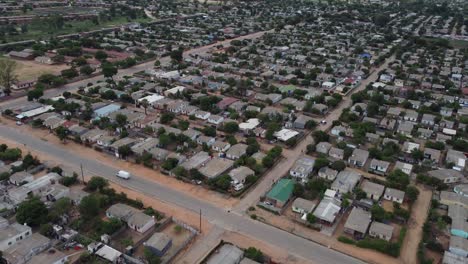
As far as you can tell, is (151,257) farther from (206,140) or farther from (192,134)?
(192,134)

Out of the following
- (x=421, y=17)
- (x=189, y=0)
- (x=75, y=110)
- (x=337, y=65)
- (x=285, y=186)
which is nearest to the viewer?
(x=285, y=186)

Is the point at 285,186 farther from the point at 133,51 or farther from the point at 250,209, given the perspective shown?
the point at 133,51

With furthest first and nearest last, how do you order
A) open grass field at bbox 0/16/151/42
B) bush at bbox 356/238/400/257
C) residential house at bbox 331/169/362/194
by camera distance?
1. open grass field at bbox 0/16/151/42
2. residential house at bbox 331/169/362/194
3. bush at bbox 356/238/400/257

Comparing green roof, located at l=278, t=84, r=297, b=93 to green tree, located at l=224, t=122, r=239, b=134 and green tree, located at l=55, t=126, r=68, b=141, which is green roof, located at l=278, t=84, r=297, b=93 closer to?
green tree, located at l=224, t=122, r=239, b=134

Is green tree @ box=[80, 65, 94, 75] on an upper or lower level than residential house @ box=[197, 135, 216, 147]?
upper

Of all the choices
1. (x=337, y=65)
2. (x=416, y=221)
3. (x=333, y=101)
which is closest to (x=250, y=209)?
(x=416, y=221)

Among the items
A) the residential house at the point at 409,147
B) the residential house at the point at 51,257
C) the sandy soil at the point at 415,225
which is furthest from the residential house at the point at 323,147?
the residential house at the point at 51,257

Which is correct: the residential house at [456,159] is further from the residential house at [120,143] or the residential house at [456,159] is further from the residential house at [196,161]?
the residential house at [120,143]

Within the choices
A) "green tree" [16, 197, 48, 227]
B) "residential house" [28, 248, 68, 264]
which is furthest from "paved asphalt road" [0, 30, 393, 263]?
"residential house" [28, 248, 68, 264]
